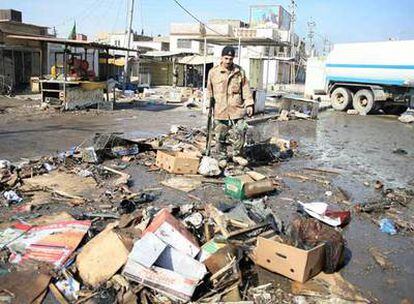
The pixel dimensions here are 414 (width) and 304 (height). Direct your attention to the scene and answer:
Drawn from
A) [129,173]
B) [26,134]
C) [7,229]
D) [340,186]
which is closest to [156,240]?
[7,229]

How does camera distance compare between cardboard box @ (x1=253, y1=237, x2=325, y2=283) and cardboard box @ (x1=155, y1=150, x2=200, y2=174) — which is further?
cardboard box @ (x1=155, y1=150, x2=200, y2=174)

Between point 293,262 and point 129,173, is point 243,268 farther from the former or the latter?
point 129,173

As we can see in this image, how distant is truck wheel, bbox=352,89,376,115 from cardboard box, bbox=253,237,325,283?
686 inches

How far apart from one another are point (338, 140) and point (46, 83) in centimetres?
1142

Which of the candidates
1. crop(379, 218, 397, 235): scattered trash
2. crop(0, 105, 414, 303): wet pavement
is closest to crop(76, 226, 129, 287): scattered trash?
crop(0, 105, 414, 303): wet pavement

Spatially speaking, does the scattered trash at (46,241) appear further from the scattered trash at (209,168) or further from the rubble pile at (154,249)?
the scattered trash at (209,168)

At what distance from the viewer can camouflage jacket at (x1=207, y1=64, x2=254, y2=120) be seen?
7.44 m

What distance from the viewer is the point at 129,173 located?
6.91m

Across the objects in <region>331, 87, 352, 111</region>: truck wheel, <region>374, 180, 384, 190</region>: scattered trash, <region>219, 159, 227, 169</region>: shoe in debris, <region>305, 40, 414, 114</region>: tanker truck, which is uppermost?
<region>305, 40, 414, 114</region>: tanker truck

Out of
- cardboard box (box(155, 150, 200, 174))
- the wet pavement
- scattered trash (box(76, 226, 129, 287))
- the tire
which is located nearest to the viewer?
scattered trash (box(76, 226, 129, 287))

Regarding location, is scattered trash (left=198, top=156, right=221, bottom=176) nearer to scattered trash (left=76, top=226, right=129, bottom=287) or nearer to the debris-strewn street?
the debris-strewn street

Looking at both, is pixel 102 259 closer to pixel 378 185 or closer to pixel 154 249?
pixel 154 249

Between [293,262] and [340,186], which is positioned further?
[340,186]

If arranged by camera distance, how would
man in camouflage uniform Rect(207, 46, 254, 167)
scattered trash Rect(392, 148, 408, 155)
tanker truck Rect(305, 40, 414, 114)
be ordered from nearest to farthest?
man in camouflage uniform Rect(207, 46, 254, 167)
scattered trash Rect(392, 148, 408, 155)
tanker truck Rect(305, 40, 414, 114)
